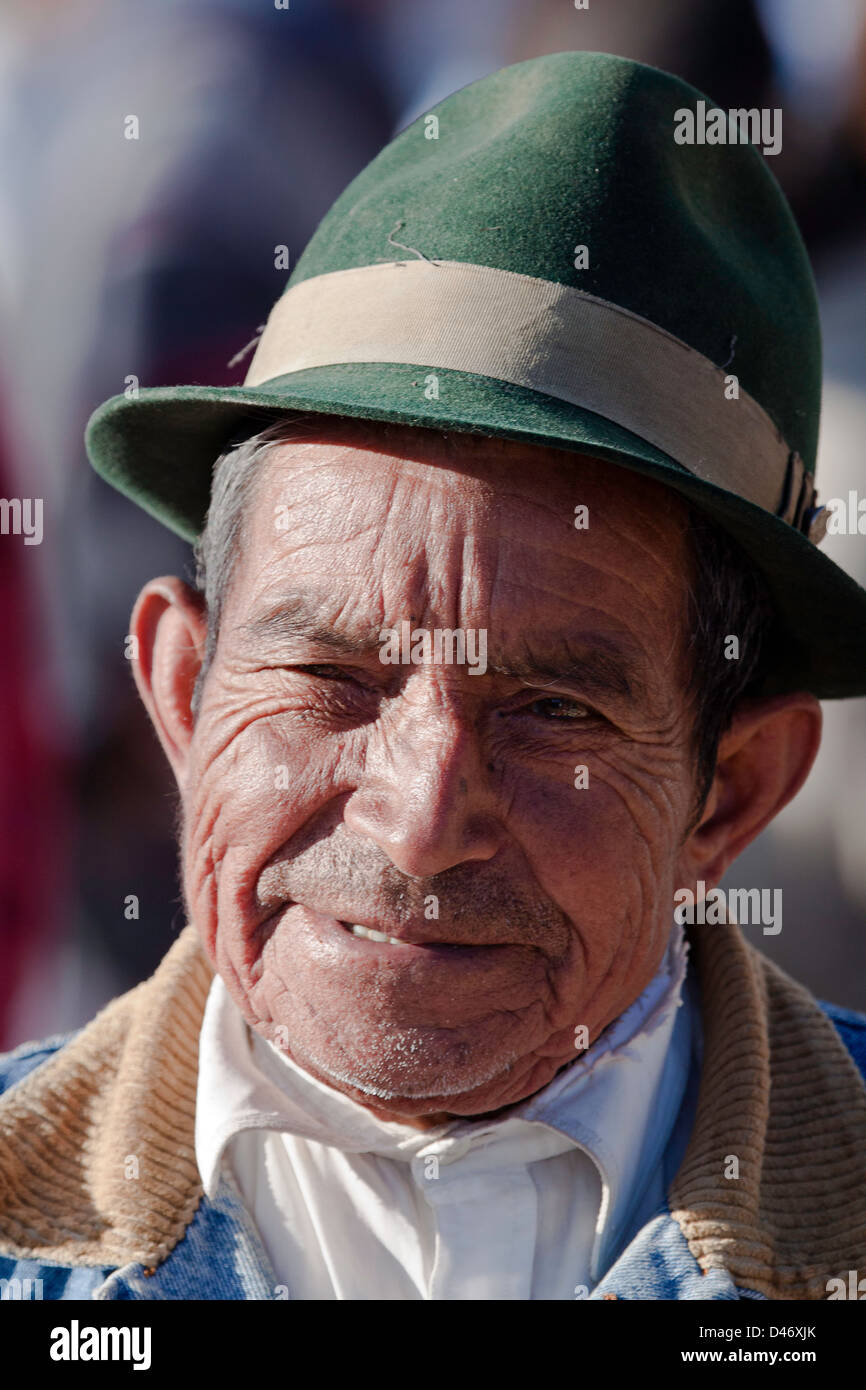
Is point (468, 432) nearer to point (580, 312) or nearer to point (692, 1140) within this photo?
point (580, 312)

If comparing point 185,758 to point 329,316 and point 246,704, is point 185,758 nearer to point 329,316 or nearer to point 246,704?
point 246,704

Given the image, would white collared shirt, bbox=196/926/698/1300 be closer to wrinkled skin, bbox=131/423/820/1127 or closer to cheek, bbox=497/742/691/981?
wrinkled skin, bbox=131/423/820/1127

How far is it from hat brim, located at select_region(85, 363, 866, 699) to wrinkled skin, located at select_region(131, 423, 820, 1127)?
0.08 metres

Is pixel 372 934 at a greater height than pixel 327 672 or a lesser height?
lesser

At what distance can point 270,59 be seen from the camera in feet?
13.9

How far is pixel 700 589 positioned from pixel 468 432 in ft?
1.74

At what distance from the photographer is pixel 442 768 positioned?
1960 mm

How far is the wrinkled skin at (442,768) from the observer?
78.6 inches

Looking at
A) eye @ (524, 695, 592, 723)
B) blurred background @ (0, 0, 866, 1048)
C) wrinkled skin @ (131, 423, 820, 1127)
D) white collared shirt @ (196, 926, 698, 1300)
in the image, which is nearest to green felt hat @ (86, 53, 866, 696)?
wrinkled skin @ (131, 423, 820, 1127)

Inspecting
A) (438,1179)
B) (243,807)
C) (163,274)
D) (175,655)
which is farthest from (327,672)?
(163,274)

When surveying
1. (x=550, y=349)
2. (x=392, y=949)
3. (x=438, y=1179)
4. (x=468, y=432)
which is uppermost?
(x=550, y=349)

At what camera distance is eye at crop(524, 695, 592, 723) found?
2104 mm
